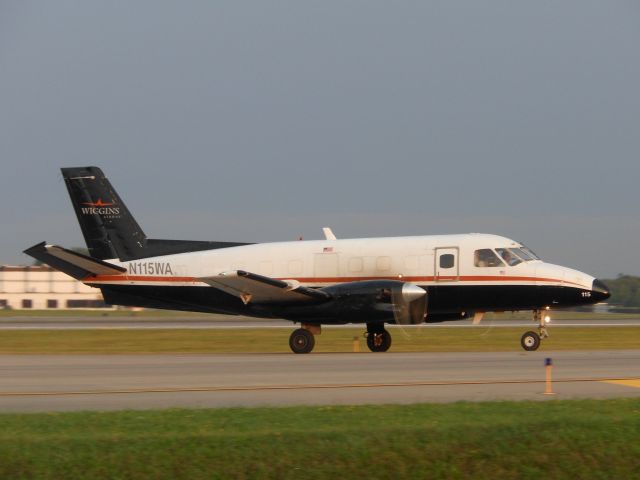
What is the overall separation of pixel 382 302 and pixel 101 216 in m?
11.4

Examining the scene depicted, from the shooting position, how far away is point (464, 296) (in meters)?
28.5

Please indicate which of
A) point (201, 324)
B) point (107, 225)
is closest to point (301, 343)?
point (107, 225)

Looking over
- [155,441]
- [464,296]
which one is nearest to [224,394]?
[155,441]

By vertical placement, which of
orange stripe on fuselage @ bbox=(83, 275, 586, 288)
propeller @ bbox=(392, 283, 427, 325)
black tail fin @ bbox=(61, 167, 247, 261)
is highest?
black tail fin @ bbox=(61, 167, 247, 261)

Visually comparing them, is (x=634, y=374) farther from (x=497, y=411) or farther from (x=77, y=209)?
(x=77, y=209)

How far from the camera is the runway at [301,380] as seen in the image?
650 inches

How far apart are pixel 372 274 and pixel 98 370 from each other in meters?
9.84

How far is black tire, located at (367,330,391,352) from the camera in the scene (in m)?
29.7

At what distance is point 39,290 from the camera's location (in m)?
109

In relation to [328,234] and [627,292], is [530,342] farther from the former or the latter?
[627,292]

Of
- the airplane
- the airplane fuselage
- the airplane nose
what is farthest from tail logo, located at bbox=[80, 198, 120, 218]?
the airplane nose

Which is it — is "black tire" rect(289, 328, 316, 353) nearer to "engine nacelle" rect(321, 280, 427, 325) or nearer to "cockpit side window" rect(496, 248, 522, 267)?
"engine nacelle" rect(321, 280, 427, 325)

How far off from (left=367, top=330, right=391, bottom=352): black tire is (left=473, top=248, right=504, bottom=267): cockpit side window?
142 inches

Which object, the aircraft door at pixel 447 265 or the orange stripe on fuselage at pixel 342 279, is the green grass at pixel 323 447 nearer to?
the orange stripe on fuselage at pixel 342 279
